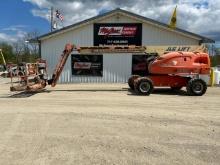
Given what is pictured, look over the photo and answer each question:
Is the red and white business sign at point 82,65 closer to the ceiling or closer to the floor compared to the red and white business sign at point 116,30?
closer to the floor

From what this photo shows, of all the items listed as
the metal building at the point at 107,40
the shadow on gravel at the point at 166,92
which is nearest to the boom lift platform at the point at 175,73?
the shadow on gravel at the point at 166,92

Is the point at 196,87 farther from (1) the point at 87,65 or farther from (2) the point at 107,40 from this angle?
(1) the point at 87,65

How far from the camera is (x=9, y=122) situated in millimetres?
11250

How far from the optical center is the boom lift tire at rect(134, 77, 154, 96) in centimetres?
1880

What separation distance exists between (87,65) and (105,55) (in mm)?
1456

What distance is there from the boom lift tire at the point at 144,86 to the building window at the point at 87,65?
9168 mm

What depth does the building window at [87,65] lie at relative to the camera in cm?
2766

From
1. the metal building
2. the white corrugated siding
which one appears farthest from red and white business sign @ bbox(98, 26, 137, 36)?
the white corrugated siding

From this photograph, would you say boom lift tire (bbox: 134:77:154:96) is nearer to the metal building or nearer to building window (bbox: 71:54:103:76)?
the metal building

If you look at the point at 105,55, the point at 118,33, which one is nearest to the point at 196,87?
the point at 118,33

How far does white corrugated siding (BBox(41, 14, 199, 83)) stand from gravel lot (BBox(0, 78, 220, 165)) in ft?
37.8

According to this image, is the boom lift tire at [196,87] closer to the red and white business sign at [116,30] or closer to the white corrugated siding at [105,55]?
the white corrugated siding at [105,55]

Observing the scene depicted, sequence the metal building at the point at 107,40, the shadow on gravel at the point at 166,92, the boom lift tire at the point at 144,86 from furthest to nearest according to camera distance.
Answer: the metal building at the point at 107,40 < the shadow on gravel at the point at 166,92 < the boom lift tire at the point at 144,86

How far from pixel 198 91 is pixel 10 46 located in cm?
6909
